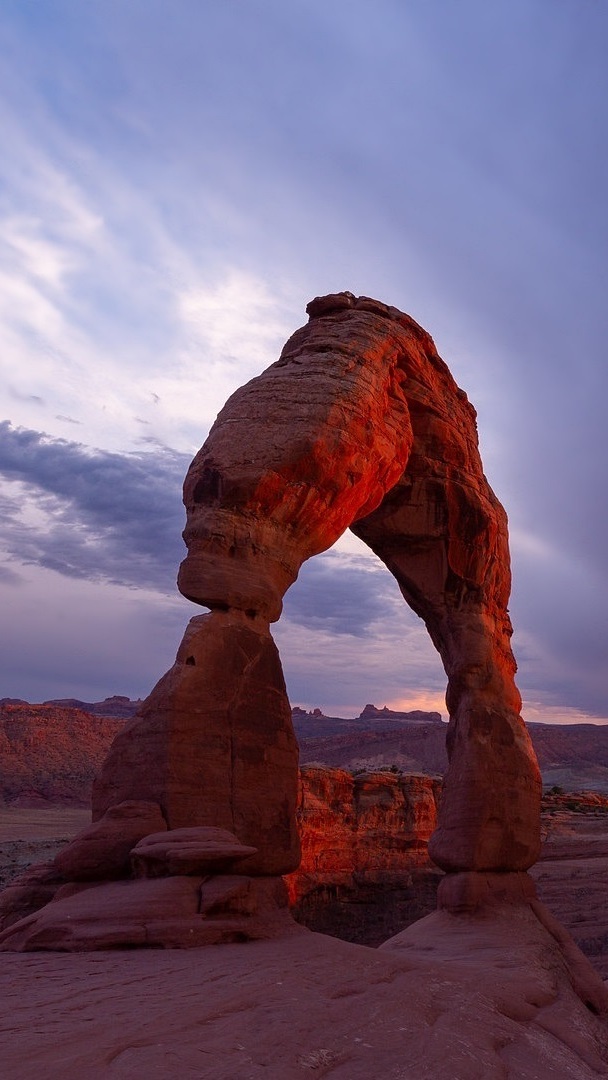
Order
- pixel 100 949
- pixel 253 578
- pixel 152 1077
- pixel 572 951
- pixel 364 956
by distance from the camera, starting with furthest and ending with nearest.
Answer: pixel 572 951
pixel 253 578
pixel 364 956
pixel 100 949
pixel 152 1077

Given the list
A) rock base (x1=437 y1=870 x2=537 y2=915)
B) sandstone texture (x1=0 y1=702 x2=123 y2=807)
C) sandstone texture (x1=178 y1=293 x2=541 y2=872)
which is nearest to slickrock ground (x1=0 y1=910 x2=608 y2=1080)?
rock base (x1=437 y1=870 x2=537 y2=915)

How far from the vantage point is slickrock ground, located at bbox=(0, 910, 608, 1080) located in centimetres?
332

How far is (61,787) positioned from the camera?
1868 inches

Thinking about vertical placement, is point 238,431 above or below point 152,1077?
above

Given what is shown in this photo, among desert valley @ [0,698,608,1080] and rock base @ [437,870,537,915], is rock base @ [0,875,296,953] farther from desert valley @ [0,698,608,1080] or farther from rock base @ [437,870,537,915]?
rock base @ [437,870,537,915]

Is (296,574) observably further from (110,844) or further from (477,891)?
(477,891)

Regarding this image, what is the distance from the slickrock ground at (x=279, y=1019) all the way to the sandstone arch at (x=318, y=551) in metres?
1.46

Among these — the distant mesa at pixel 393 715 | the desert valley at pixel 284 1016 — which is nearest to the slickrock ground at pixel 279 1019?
the desert valley at pixel 284 1016

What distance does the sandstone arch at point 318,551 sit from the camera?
6.83 metres

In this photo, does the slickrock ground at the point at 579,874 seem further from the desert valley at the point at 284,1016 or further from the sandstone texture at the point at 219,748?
the sandstone texture at the point at 219,748

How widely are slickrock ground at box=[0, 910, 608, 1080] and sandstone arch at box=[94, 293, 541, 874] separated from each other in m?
1.46

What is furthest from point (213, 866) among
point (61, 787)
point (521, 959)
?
point (61, 787)

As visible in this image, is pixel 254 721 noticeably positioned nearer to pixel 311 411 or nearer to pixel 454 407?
pixel 311 411

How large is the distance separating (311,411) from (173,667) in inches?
116
